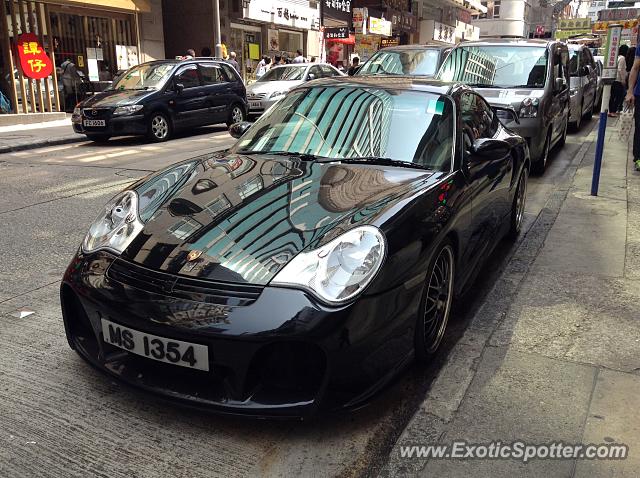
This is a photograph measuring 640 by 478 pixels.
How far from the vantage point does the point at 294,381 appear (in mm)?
2361

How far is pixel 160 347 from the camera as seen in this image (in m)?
2.38

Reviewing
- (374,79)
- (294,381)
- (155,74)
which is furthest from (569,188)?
(155,74)

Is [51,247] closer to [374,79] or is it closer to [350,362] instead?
[374,79]

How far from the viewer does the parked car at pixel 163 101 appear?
11.3 metres

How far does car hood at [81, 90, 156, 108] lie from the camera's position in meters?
11.3

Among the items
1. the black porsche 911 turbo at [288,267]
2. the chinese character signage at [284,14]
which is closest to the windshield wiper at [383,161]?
the black porsche 911 turbo at [288,267]

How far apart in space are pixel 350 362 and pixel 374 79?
2482 millimetres

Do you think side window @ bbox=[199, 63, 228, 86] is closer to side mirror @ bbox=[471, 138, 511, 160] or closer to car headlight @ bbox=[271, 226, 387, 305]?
side mirror @ bbox=[471, 138, 511, 160]

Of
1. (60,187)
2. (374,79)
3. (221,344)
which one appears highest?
(374,79)

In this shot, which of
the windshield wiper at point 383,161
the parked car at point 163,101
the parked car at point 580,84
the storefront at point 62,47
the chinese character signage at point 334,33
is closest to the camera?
the windshield wiper at point 383,161

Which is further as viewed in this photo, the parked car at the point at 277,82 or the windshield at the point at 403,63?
the parked car at the point at 277,82

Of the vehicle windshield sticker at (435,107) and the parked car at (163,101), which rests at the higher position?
the vehicle windshield sticker at (435,107)

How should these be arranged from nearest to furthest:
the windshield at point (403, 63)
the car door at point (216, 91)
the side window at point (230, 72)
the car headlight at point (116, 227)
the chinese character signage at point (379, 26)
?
1. the car headlight at point (116, 227)
2. the windshield at point (403, 63)
3. the car door at point (216, 91)
4. the side window at point (230, 72)
5. the chinese character signage at point (379, 26)

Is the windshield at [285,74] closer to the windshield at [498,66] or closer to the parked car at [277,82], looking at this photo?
the parked car at [277,82]
